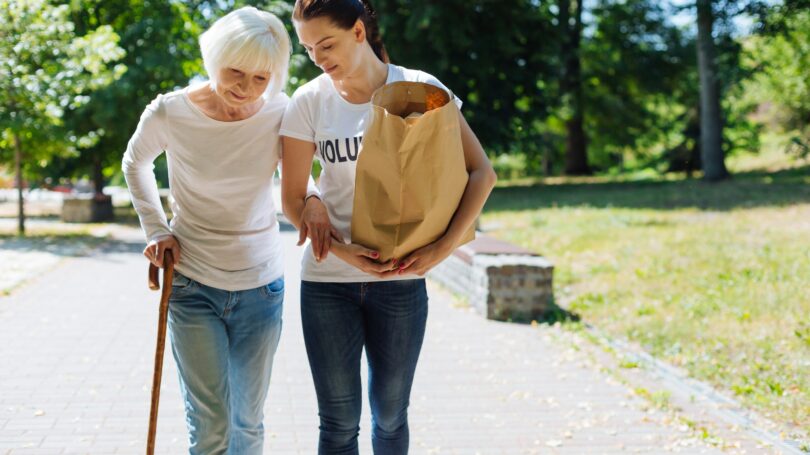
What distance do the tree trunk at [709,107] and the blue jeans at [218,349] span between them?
2075 cm

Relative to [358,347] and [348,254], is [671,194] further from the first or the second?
[348,254]

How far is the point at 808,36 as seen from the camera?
25.9m

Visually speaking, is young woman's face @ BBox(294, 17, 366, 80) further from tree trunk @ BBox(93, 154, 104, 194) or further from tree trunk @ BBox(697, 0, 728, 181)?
tree trunk @ BBox(93, 154, 104, 194)

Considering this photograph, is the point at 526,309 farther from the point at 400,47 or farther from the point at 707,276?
the point at 400,47

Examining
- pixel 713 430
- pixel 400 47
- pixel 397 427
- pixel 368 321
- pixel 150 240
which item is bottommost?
pixel 713 430

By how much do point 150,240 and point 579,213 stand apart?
555 inches

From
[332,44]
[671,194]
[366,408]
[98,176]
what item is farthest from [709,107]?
[332,44]

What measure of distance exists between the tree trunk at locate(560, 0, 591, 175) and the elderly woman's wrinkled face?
25.8 meters

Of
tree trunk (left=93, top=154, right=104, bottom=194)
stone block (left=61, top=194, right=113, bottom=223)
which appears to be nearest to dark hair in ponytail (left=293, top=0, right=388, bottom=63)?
stone block (left=61, top=194, right=113, bottom=223)

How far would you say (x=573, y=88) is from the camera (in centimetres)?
3047

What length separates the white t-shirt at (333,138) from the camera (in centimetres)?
288

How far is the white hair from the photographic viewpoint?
2777 mm

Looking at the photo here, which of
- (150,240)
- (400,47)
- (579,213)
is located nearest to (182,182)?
Result: (150,240)

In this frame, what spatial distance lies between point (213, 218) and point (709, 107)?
21583mm
